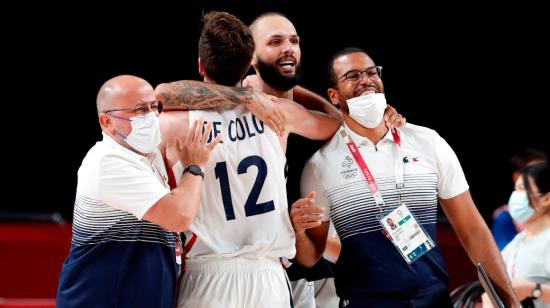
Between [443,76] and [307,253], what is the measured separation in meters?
6.38

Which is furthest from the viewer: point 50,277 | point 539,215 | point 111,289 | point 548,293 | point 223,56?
point 50,277

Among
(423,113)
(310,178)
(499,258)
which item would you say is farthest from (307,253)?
(423,113)

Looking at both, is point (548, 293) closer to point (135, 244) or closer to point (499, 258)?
point (499, 258)

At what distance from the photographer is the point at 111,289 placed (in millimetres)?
3316

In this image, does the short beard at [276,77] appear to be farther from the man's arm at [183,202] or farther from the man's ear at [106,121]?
the man's ear at [106,121]

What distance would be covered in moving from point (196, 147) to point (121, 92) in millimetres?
399

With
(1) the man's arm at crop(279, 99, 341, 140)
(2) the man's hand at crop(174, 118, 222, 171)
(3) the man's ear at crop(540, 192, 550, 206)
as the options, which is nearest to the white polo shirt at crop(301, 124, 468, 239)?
(1) the man's arm at crop(279, 99, 341, 140)

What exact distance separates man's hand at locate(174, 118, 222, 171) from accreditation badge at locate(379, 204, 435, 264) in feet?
3.21

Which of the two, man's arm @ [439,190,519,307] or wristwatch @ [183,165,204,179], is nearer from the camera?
wristwatch @ [183,165,204,179]

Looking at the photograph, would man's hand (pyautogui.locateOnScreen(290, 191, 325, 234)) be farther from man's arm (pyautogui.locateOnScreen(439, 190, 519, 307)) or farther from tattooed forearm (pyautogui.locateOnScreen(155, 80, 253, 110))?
man's arm (pyautogui.locateOnScreen(439, 190, 519, 307))

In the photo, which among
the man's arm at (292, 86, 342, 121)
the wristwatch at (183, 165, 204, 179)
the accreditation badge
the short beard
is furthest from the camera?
the man's arm at (292, 86, 342, 121)

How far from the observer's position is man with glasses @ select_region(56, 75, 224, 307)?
3260mm

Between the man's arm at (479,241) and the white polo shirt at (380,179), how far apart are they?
77 mm

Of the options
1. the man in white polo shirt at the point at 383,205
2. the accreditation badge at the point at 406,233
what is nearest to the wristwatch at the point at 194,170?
the man in white polo shirt at the point at 383,205
